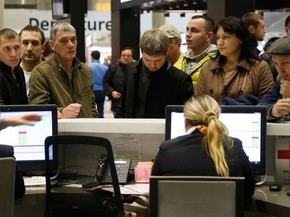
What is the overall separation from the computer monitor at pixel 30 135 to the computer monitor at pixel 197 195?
1.28 metres

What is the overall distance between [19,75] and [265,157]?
2129 mm

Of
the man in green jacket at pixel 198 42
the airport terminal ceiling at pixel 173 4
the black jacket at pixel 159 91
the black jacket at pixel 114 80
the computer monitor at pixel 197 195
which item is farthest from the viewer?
the airport terminal ceiling at pixel 173 4

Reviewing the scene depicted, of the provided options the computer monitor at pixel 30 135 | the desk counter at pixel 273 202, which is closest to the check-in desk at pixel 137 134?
the desk counter at pixel 273 202

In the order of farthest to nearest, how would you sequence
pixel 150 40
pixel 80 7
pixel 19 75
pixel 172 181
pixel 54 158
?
pixel 80 7
pixel 19 75
pixel 150 40
pixel 54 158
pixel 172 181

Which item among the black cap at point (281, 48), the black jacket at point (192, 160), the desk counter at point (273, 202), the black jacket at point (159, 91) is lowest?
the desk counter at point (273, 202)

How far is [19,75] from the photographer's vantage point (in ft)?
17.8

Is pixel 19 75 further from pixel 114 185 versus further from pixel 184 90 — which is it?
pixel 114 185

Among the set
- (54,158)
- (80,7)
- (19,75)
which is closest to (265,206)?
(54,158)

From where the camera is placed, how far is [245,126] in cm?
439

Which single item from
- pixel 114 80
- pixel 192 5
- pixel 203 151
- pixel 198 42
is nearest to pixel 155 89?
pixel 198 42

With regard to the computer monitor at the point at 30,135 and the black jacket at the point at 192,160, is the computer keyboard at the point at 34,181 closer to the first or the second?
the computer monitor at the point at 30,135

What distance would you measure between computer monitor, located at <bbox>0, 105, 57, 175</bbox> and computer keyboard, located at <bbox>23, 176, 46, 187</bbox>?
0.17ft

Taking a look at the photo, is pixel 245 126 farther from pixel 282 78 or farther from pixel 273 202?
pixel 273 202

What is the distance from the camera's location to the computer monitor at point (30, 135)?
14.7 ft
